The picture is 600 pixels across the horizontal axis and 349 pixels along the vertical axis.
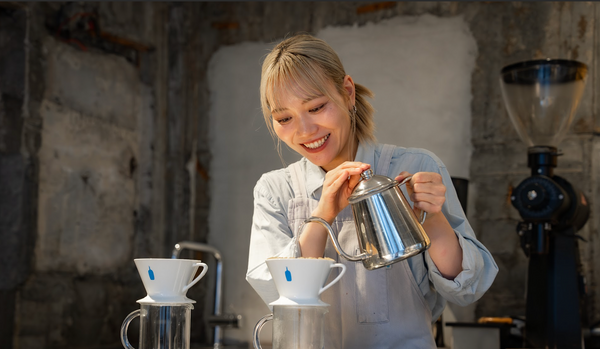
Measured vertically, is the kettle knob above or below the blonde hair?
below

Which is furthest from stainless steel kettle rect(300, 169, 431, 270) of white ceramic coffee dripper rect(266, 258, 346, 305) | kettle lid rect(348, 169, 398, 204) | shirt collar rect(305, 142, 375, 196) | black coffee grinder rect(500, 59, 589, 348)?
black coffee grinder rect(500, 59, 589, 348)

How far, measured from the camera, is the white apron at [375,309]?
51.7 inches

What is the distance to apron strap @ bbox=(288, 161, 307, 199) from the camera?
1.45 metres

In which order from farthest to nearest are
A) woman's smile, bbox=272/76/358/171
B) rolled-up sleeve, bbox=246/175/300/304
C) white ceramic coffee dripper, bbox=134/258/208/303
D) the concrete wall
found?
the concrete wall → woman's smile, bbox=272/76/358/171 → rolled-up sleeve, bbox=246/175/300/304 → white ceramic coffee dripper, bbox=134/258/208/303

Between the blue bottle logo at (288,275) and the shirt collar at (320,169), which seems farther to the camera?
the shirt collar at (320,169)

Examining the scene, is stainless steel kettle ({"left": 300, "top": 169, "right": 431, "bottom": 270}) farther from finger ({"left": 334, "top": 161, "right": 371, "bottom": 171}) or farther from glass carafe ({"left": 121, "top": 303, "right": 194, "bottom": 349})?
glass carafe ({"left": 121, "top": 303, "right": 194, "bottom": 349})

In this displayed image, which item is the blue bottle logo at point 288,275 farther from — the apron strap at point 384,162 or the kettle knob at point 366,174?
the apron strap at point 384,162

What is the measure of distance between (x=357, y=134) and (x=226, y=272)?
2.37m

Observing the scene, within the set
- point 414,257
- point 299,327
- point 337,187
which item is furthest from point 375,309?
point 299,327

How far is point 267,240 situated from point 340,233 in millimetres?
190

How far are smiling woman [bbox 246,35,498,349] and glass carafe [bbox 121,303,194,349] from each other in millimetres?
251

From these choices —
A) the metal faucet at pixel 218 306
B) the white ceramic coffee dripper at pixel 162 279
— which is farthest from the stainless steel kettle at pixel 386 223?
the metal faucet at pixel 218 306

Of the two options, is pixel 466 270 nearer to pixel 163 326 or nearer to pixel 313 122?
pixel 313 122

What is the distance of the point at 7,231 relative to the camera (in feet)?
9.03
